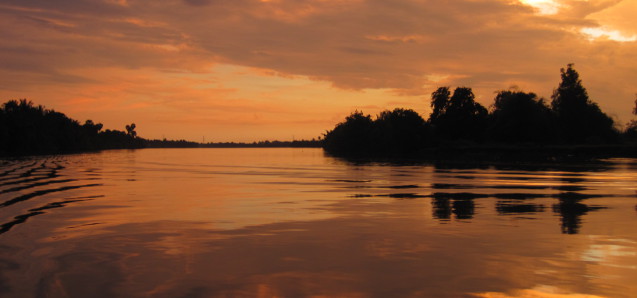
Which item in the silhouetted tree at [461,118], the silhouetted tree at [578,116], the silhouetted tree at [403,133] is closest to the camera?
the silhouetted tree at [578,116]

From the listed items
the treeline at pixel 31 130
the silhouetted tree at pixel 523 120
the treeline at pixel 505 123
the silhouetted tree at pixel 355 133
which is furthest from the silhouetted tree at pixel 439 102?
the treeline at pixel 31 130

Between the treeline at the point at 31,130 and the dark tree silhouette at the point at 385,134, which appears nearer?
the treeline at the point at 31,130

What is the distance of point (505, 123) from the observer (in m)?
115

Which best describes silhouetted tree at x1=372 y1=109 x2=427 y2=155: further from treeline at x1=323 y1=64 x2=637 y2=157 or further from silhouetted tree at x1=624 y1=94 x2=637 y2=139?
silhouetted tree at x1=624 y1=94 x2=637 y2=139

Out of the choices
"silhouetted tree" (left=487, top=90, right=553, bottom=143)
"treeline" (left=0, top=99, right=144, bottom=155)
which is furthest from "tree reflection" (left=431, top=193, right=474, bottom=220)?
"treeline" (left=0, top=99, right=144, bottom=155)

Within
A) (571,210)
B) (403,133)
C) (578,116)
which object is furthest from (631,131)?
(571,210)

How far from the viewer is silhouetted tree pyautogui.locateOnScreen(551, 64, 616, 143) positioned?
396 ft

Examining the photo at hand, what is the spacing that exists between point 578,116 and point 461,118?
1070 inches

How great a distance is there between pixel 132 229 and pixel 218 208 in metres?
5.50

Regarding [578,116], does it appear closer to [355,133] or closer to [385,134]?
[385,134]

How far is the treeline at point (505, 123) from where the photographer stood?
370 feet

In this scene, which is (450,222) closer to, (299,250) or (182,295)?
(299,250)

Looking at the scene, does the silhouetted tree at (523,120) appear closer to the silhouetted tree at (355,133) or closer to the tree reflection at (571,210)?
the silhouetted tree at (355,133)

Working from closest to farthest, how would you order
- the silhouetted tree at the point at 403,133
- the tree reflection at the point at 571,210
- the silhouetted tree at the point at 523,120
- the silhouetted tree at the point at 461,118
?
the tree reflection at the point at 571,210 → the silhouetted tree at the point at 523,120 → the silhouetted tree at the point at 461,118 → the silhouetted tree at the point at 403,133
